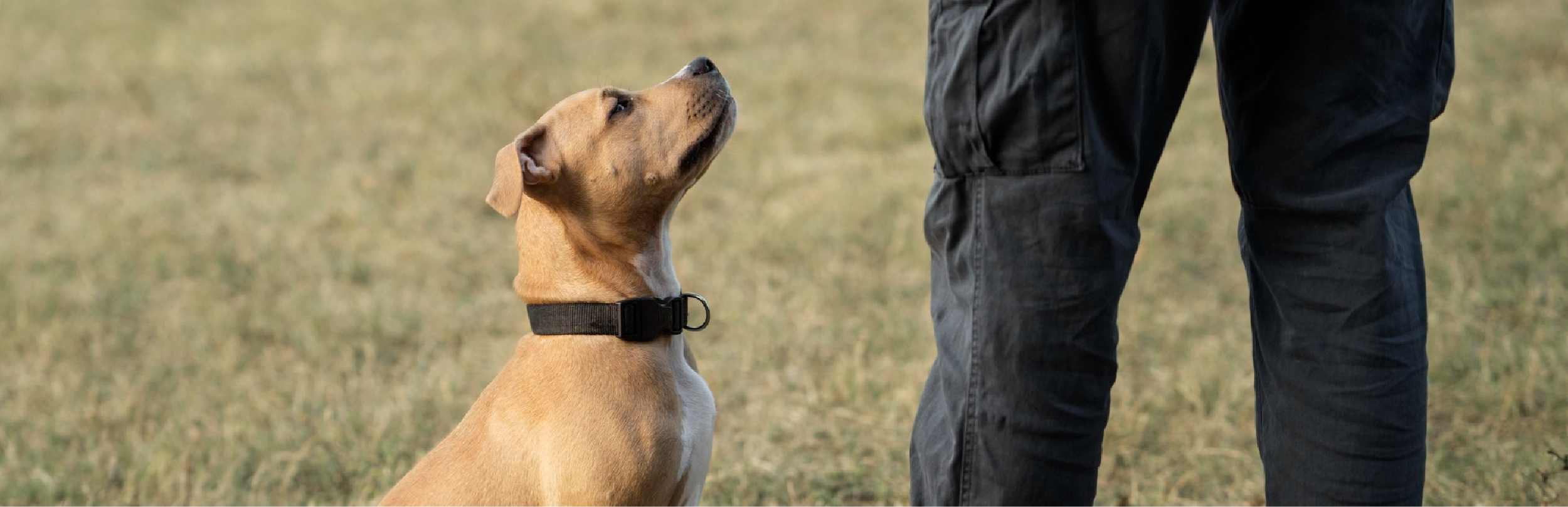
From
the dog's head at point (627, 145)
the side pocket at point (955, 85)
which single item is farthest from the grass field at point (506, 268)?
the side pocket at point (955, 85)

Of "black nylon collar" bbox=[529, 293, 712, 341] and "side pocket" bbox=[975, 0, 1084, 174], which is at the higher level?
"side pocket" bbox=[975, 0, 1084, 174]

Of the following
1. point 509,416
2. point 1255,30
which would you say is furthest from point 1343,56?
point 509,416

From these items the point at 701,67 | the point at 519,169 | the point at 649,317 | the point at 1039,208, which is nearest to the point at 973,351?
the point at 1039,208

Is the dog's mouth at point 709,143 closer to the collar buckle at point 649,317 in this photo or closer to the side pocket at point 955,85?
the collar buckle at point 649,317

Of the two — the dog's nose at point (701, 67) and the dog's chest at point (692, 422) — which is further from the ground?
the dog's nose at point (701, 67)

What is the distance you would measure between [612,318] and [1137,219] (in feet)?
3.32

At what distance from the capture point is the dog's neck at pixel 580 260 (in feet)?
8.21

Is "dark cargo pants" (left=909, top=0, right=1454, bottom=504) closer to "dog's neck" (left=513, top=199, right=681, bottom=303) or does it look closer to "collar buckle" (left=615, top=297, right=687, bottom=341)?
"collar buckle" (left=615, top=297, right=687, bottom=341)

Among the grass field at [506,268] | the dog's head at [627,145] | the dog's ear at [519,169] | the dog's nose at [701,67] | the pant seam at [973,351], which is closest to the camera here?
the pant seam at [973,351]

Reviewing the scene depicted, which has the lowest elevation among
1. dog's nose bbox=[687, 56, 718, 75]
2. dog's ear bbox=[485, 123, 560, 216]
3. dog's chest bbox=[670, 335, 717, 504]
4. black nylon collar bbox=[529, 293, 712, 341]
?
dog's chest bbox=[670, 335, 717, 504]

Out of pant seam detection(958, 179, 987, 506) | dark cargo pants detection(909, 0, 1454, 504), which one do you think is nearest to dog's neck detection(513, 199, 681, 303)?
dark cargo pants detection(909, 0, 1454, 504)

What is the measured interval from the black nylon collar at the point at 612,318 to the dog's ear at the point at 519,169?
22 cm

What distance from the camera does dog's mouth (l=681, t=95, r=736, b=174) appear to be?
262cm

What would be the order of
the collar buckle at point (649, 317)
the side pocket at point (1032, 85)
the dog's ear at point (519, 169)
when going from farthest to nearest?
the collar buckle at point (649, 317) → the dog's ear at point (519, 169) → the side pocket at point (1032, 85)
